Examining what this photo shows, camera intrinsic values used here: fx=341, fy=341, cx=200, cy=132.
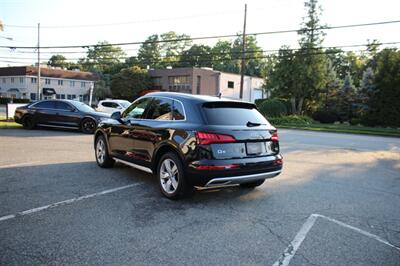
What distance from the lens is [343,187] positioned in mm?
7020

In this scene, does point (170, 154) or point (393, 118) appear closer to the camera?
point (170, 154)

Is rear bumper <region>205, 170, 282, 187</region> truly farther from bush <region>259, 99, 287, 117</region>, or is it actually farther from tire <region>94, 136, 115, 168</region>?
bush <region>259, 99, 287, 117</region>

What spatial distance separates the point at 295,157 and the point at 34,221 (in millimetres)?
8300

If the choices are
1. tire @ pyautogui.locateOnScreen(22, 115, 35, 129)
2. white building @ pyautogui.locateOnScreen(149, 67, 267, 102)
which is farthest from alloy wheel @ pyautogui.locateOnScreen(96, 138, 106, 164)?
white building @ pyautogui.locateOnScreen(149, 67, 267, 102)

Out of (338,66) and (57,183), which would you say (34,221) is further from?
(338,66)

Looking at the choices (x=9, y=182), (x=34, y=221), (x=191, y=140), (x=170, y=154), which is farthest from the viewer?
(x=9, y=182)

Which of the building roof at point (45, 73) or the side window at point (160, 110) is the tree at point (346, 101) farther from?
the building roof at point (45, 73)

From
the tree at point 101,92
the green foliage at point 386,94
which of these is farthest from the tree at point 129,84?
the green foliage at point 386,94

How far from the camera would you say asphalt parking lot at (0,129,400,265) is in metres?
3.62

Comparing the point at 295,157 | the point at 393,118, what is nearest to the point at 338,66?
the point at 393,118

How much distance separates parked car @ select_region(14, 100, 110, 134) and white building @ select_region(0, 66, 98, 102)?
154ft

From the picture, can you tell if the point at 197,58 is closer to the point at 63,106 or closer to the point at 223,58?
the point at 223,58

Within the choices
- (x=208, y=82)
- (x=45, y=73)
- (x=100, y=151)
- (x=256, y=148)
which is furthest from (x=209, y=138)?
(x=45, y=73)

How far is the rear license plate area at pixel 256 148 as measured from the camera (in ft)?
18.0
